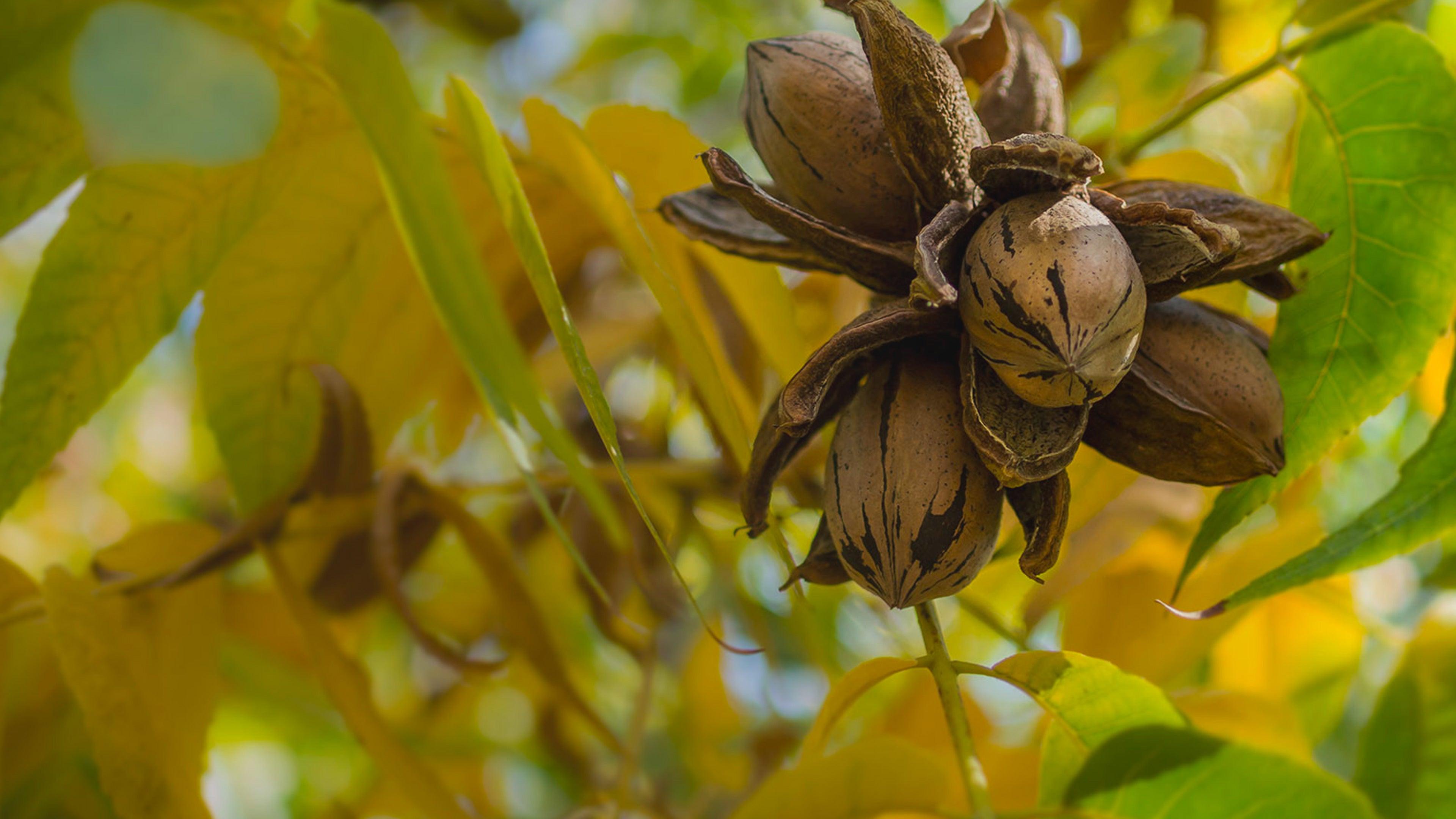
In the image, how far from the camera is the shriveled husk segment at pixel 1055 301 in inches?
27.1

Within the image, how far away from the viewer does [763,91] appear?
0.88 meters

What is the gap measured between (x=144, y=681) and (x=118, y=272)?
0.41m

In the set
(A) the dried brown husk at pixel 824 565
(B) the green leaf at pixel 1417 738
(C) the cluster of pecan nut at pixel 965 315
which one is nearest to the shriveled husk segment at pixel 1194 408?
(C) the cluster of pecan nut at pixel 965 315

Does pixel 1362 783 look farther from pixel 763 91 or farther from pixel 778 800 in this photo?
pixel 763 91

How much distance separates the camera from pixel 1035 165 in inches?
29.0

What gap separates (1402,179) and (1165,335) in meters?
0.34

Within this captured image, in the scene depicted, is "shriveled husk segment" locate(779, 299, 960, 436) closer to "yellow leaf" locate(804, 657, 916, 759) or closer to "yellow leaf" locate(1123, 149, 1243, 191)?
"yellow leaf" locate(804, 657, 916, 759)

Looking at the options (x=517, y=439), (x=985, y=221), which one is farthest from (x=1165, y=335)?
(x=517, y=439)

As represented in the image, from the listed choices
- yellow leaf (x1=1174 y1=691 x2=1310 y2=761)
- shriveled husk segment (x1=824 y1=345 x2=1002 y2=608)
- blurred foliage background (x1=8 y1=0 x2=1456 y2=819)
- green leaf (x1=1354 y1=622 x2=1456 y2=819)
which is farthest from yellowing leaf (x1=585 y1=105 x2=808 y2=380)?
green leaf (x1=1354 y1=622 x2=1456 y2=819)

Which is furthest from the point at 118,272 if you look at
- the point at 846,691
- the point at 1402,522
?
the point at 1402,522

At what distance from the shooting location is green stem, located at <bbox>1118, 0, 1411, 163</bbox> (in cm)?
102

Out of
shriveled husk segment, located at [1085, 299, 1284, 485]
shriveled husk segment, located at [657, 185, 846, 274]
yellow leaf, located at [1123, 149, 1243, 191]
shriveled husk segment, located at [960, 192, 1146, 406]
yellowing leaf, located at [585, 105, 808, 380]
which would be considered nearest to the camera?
shriveled husk segment, located at [960, 192, 1146, 406]

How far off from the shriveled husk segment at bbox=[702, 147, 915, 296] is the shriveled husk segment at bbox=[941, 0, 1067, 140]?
17 cm

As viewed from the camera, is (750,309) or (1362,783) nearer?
(750,309)
